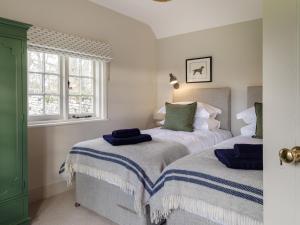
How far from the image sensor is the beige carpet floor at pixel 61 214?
2.15 metres

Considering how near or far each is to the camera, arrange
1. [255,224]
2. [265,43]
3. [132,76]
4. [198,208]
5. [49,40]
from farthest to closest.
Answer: [132,76], [49,40], [198,208], [255,224], [265,43]

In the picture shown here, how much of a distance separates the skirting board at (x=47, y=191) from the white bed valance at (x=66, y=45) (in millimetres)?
1585

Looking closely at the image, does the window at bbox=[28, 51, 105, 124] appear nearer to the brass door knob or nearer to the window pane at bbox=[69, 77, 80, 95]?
the window pane at bbox=[69, 77, 80, 95]

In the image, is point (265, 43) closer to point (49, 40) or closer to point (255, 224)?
point (255, 224)

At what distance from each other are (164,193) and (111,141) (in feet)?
2.62

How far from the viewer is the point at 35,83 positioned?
2.68 metres

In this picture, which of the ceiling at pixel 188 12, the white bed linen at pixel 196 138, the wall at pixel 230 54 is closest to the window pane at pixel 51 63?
the ceiling at pixel 188 12

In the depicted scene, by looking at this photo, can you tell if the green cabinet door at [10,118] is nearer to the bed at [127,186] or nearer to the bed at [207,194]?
the bed at [127,186]

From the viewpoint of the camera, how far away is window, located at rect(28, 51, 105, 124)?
2.68 meters

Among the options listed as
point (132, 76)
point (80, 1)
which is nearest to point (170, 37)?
point (132, 76)

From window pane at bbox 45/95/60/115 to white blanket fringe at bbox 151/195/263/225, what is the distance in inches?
71.9

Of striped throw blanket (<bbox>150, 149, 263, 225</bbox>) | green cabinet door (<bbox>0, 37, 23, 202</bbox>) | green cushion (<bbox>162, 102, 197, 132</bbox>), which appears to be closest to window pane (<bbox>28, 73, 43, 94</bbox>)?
green cabinet door (<bbox>0, 37, 23, 202</bbox>)

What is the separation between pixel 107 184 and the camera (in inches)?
83.1

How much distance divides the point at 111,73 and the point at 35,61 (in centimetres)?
107
